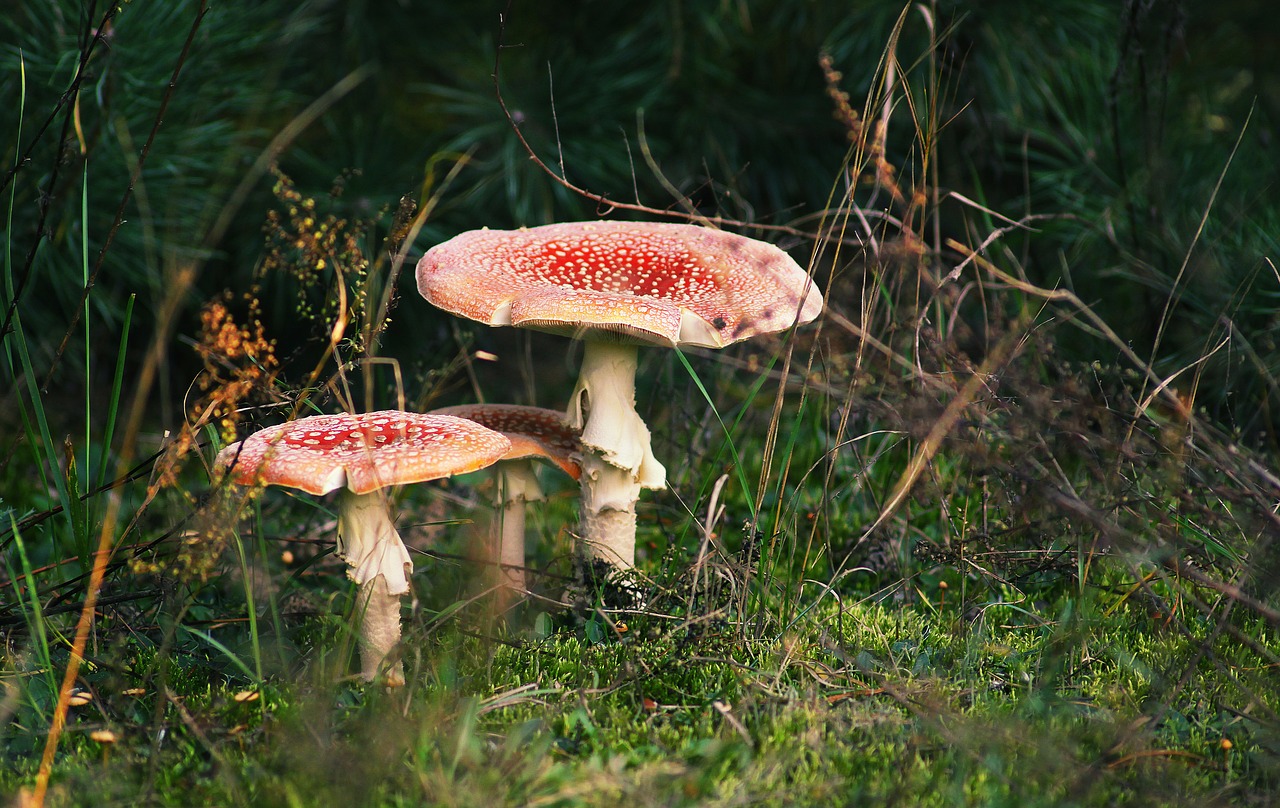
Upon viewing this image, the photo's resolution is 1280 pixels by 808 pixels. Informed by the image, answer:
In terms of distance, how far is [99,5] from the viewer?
127 inches

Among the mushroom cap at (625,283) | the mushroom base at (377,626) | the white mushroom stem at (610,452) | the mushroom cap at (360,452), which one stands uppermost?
the mushroom cap at (625,283)

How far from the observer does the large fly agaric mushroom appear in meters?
2.12

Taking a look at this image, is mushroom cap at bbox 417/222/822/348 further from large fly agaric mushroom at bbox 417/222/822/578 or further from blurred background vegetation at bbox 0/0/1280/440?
blurred background vegetation at bbox 0/0/1280/440

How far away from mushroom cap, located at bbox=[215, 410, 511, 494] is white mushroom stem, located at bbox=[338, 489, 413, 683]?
0.51ft

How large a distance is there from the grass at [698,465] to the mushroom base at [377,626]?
64mm

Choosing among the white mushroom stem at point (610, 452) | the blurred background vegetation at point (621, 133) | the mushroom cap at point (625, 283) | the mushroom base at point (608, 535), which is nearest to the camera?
the mushroom cap at point (625, 283)

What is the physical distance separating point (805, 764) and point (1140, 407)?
3.32ft

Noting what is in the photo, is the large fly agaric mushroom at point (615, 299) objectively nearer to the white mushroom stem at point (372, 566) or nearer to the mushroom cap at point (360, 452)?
the mushroom cap at point (360, 452)

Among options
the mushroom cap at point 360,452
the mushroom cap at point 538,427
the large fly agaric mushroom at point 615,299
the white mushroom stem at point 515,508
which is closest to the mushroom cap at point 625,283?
the large fly agaric mushroom at point 615,299

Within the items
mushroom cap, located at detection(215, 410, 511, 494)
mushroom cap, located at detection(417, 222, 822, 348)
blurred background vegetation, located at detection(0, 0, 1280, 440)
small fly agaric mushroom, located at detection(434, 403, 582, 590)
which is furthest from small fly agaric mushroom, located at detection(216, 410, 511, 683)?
blurred background vegetation, located at detection(0, 0, 1280, 440)

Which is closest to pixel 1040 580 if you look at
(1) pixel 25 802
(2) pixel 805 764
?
(2) pixel 805 764

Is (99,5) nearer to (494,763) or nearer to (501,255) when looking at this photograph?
(501,255)

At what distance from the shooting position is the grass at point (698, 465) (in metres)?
1.84

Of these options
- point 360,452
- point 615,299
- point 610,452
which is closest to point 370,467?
point 360,452
